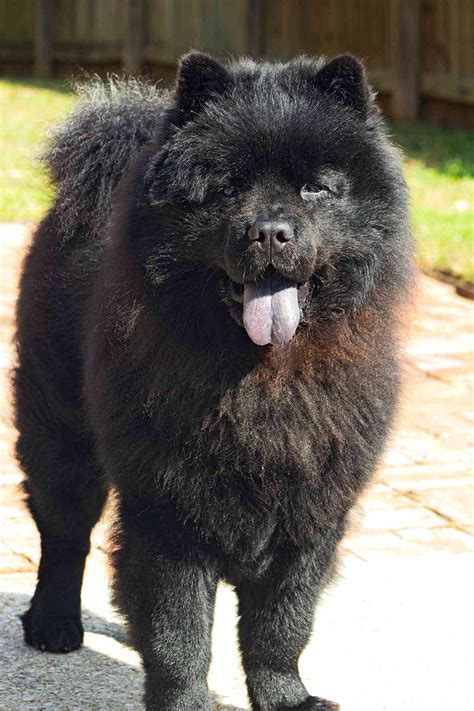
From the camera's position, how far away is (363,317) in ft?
10.2

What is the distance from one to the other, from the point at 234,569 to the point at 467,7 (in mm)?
10255

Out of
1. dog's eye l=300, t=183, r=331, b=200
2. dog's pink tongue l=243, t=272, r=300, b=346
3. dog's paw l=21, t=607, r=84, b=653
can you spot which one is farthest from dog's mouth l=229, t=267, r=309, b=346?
dog's paw l=21, t=607, r=84, b=653

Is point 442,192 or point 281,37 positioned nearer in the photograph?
point 442,192

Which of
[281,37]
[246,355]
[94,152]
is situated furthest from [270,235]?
[281,37]

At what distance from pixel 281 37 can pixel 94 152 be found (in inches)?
448

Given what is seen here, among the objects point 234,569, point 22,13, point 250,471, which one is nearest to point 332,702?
point 234,569

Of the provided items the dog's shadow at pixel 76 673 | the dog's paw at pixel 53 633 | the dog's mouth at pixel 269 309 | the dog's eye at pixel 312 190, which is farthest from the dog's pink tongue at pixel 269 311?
the dog's paw at pixel 53 633

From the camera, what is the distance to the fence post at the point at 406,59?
41.8 ft

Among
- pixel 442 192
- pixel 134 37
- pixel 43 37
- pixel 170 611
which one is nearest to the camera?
A: pixel 170 611

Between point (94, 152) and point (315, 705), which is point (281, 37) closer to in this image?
point (94, 152)

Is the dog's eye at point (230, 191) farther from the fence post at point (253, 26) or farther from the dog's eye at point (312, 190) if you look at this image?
the fence post at point (253, 26)

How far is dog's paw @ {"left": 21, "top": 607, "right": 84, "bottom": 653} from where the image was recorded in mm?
3727

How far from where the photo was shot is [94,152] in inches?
147

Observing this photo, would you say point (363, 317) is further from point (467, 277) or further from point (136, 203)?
point (467, 277)
